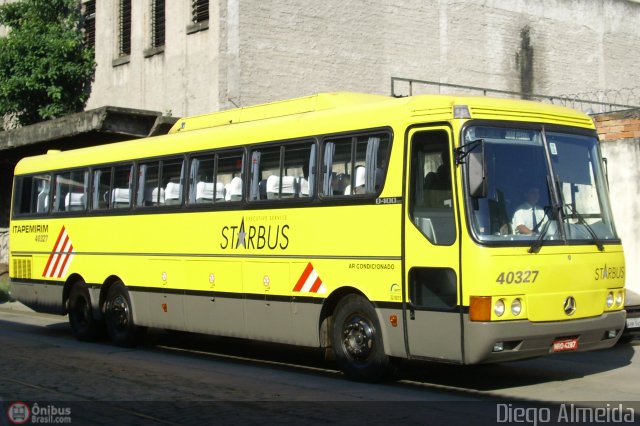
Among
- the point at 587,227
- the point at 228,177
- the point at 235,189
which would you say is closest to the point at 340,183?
the point at 235,189

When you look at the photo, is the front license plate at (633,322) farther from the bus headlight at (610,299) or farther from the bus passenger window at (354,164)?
the bus passenger window at (354,164)

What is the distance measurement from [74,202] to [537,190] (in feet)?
Result: 31.4

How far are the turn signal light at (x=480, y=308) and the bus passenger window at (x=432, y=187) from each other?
2.31 feet

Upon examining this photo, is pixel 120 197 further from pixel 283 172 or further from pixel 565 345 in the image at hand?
pixel 565 345

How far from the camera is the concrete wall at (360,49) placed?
2444 cm

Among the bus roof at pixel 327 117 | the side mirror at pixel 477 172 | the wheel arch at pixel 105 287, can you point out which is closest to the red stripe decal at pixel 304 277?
the bus roof at pixel 327 117

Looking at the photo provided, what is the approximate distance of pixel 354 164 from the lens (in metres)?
11.8

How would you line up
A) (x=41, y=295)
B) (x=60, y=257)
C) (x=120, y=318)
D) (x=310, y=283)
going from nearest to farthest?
(x=310, y=283)
(x=120, y=318)
(x=60, y=257)
(x=41, y=295)

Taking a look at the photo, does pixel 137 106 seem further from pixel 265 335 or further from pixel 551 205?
pixel 551 205

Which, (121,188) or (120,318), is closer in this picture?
(120,318)

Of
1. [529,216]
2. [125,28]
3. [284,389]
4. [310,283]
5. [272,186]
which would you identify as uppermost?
[125,28]

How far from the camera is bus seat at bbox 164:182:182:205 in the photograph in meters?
14.9

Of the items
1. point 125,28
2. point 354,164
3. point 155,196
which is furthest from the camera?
point 125,28

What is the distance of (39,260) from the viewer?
18.4m
